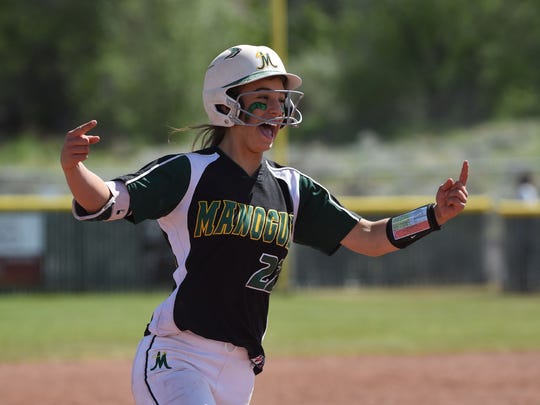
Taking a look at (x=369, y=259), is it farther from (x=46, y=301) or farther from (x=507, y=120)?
(x=507, y=120)

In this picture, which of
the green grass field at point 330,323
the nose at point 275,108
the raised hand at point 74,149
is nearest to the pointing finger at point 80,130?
the raised hand at point 74,149

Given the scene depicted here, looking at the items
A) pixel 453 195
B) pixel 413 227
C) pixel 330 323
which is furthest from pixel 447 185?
pixel 330 323

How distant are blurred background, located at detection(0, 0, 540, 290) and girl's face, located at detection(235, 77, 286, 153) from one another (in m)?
17.5

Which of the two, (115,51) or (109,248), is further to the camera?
(115,51)

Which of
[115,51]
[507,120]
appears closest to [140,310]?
[507,120]

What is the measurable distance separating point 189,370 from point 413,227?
1.17 meters

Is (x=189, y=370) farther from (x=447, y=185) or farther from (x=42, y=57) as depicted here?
(x=42, y=57)

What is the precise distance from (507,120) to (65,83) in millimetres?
20685

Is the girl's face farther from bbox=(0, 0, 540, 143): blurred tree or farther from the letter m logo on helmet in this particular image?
bbox=(0, 0, 540, 143): blurred tree

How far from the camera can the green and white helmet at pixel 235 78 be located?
4.24 m

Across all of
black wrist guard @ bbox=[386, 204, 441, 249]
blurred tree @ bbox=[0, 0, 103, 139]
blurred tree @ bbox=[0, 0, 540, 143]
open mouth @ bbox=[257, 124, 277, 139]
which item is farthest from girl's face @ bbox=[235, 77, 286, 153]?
blurred tree @ bbox=[0, 0, 103, 139]

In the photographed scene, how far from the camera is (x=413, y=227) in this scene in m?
4.50

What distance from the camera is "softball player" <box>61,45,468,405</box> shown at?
402 centimetres

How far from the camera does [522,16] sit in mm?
43969
